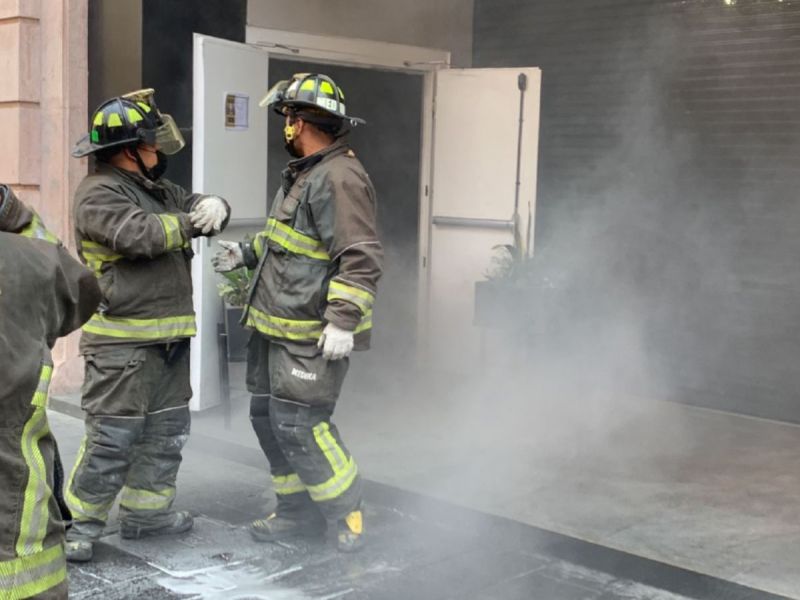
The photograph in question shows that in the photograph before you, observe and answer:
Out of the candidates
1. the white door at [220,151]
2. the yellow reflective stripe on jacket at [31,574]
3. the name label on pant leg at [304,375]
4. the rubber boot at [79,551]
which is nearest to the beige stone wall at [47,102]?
the white door at [220,151]

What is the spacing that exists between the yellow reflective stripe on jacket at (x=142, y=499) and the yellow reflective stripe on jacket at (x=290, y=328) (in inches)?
34.3

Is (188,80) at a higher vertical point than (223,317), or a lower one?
higher

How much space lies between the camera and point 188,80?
269 inches

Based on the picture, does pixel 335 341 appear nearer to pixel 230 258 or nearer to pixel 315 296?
pixel 315 296

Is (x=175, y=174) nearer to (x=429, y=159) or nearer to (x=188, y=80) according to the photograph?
(x=188, y=80)

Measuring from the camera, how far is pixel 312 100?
4453 millimetres

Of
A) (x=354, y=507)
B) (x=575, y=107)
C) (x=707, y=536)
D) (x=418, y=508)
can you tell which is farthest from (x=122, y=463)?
(x=575, y=107)

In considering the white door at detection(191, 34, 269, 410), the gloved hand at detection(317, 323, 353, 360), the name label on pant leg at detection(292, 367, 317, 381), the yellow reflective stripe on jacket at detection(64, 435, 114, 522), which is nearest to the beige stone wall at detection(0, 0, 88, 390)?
the white door at detection(191, 34, 269, 410)

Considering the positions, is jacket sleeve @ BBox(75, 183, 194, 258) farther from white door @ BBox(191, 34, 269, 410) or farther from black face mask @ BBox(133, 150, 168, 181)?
white door @ BBox(191, 34, 269, 410)

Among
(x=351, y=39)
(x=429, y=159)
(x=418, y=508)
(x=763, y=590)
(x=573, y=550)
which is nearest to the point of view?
(x=763, y=590)

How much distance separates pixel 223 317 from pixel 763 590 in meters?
3.61

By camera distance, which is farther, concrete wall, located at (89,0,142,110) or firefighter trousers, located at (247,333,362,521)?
concrete wall, located at (89,0,142,110)

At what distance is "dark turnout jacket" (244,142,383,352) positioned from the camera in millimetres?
4316

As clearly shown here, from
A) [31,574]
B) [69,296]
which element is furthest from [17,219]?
[31,574]
